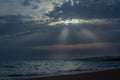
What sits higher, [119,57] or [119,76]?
[119,76]

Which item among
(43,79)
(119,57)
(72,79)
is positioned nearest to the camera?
(72,79)

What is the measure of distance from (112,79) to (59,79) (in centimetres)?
173

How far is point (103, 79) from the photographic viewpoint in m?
9.05

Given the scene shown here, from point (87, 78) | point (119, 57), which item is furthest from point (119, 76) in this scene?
point (119, 57)

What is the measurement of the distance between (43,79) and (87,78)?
1.52 metres

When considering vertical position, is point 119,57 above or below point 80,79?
below

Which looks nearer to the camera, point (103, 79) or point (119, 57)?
point (103, 79)

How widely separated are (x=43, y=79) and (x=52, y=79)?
507 millimetres

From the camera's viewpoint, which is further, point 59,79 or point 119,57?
point 119,57

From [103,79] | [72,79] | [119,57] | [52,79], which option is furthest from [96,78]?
[119,57]

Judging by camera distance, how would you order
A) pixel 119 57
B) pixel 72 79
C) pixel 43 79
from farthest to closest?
pixel 119 57 → pixel 43 79 → pixel 72 79

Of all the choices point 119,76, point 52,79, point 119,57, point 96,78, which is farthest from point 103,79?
point 119,57

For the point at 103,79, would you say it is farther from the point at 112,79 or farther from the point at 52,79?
the point at 52,79

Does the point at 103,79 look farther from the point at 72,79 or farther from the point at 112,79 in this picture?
the point at 72,79
